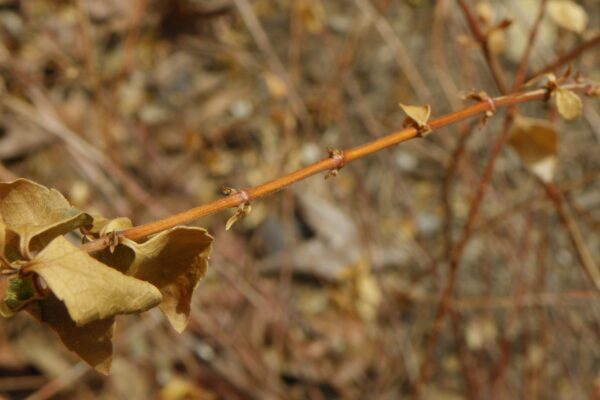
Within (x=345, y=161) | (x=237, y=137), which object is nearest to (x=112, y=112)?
(x=237, y=137)

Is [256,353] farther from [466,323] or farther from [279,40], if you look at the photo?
[279,40]

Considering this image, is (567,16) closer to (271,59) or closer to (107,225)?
(107,225)

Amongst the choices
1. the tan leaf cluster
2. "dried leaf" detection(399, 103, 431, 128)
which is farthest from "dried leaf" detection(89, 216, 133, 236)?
"dried leaf" detection(399, 103, 431, 128)

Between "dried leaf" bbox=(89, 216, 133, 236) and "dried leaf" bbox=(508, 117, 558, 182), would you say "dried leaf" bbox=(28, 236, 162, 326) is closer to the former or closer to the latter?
"dried leaf" bbox=(89, 216, 133, 236)

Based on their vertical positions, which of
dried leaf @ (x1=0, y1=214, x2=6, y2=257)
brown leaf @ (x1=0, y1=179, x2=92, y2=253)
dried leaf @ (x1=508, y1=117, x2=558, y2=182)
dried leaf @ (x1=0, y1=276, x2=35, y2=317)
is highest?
dried leaf @ (x1=508, y1=117, x2=558, y2=182)

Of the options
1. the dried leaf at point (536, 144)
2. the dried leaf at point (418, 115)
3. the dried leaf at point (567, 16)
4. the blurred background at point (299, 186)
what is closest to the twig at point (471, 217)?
the dried leaf at point (536, 144)

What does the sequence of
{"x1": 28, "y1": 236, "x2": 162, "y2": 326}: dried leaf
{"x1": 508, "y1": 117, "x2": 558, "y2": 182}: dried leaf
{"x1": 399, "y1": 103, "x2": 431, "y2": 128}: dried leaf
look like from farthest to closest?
1. {"x1": 508, "y1": 117, "x2": 558, "y2": 182}: dried leaf
2. {"x1": 399, "y1": 103, "x2": 431, "y2": 128}: dried leaf
3. {"x1": 28, "y1": 236, "x2": 162, "y2": 326}: dried leaf
